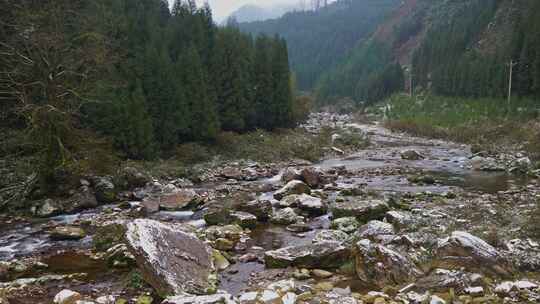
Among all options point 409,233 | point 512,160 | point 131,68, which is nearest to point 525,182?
point 512,160

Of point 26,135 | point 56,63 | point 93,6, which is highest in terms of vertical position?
point 93,6

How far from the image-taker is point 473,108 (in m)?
55.4

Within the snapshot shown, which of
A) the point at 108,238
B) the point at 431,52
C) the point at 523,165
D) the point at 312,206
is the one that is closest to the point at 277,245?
the point at 312,206

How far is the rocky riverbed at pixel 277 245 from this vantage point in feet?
29.8

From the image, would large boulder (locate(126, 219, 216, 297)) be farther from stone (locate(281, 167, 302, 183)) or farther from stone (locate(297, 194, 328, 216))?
stone (locate(281, 167, 302, 183))

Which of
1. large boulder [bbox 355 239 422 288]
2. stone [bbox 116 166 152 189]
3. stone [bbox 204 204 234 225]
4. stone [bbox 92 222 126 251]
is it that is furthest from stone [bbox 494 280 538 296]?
stone [bbox 116 166 152 189]

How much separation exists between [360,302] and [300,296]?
1.30m

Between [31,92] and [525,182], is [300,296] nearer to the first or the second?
[31,92]

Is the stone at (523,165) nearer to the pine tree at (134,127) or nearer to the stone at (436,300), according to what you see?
the stone at (436,300)

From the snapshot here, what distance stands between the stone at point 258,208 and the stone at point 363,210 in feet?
9.08

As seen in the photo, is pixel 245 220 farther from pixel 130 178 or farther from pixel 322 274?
pixel 130 178

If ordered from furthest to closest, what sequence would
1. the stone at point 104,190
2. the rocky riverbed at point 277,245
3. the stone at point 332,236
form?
1. the stone at point 104,190
2. the stone at point 332,236
3. the rocky riverbed at point 277,245

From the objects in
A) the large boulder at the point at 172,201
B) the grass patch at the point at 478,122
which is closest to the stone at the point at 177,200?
the large boulder at the point at 172,201

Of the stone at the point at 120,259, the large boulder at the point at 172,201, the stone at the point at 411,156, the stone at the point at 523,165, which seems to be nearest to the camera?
the stone at the point at 120,259
